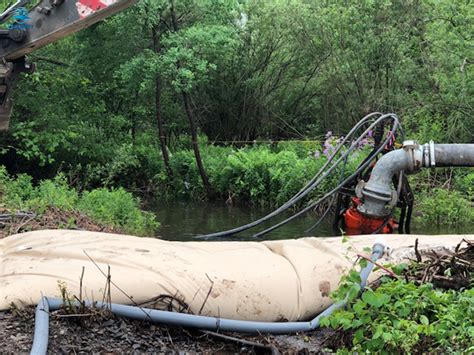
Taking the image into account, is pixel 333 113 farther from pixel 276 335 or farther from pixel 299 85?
pixel 276 335

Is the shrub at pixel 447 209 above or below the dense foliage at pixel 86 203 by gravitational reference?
below

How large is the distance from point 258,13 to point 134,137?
4.91 metres

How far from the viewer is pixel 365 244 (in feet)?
15.7

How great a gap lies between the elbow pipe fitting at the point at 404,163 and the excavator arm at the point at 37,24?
3691 mm

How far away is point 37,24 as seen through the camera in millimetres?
6516

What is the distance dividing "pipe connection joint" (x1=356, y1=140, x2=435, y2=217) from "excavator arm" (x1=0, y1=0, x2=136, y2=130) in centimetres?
368

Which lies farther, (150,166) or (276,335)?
(150,166)

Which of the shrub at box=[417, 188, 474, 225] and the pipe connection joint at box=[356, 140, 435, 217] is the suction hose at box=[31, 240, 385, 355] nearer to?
the pipe connection joint at box=[356, 140, 435, 217]

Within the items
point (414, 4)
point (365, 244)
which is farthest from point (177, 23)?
point (365, 244)

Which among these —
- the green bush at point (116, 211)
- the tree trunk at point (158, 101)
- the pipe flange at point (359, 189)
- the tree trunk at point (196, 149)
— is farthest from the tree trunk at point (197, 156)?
the pipe flange at point (359, 189)

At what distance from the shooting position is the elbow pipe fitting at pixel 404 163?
24.3 ft

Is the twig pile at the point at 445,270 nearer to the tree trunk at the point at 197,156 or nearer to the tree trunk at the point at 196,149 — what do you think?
the tree trunk at the point at 196,149

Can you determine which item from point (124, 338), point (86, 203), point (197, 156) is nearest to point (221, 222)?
point (197, 156)

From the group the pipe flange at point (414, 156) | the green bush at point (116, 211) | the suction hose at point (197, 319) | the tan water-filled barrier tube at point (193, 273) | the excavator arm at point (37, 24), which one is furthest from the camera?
the green bush at point (116, 211)
